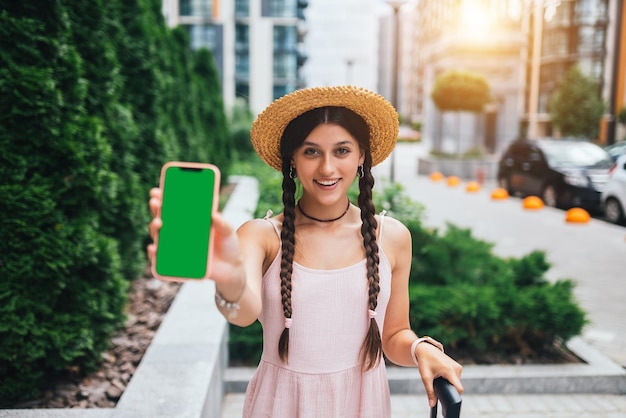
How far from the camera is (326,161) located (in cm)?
191

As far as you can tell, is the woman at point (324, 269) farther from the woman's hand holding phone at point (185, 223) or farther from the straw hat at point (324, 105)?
the woman's hand holding phone at point (185, 223)

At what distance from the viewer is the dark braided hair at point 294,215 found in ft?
6.31

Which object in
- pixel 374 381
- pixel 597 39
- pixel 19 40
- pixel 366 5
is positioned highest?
pixel 366 5

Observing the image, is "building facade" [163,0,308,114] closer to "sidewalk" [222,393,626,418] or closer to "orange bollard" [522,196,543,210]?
"orange bollard" [522,196,543,210]

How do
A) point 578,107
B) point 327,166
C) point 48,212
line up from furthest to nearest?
1. point 578,107
2. point 48,212
3. point 327,166

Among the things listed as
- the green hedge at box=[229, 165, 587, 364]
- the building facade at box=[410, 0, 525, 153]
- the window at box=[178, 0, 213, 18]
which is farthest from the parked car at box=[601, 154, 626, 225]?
the window at box=[178, 0, 213, 18]

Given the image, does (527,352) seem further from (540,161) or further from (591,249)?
(540,161)

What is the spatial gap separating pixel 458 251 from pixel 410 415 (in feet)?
5.94

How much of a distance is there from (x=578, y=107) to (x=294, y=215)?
139ft

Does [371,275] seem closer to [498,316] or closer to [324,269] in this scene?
[324,269]

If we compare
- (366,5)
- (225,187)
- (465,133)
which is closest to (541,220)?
(225,187)

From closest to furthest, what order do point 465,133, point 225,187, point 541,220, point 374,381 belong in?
point 374,381
point 541,220
point 225,187
point 465,133

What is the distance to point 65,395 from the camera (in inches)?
134

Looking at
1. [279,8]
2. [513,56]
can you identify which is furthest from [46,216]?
[279,8]
